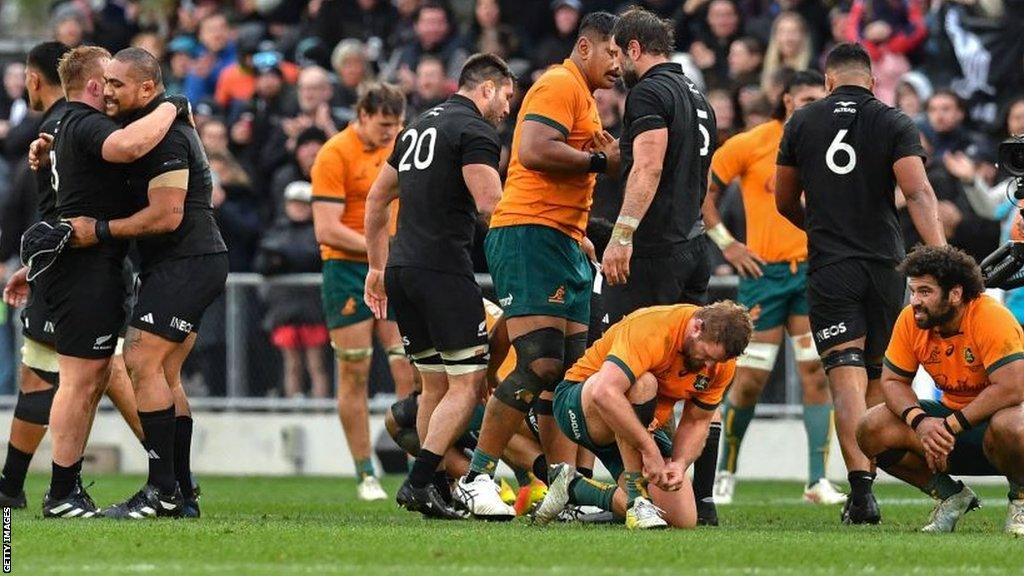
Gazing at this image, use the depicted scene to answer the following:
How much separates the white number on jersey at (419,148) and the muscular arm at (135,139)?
1.33m

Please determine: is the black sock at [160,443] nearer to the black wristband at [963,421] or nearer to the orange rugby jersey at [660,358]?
the orange rugby jersey at [660,358]

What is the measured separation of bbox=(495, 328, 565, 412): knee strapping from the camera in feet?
35.1

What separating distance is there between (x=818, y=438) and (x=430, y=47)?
832 cm

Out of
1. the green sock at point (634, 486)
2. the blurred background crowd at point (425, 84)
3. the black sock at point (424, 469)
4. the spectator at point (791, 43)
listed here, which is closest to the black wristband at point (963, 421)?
the green sock at point (634, 486)

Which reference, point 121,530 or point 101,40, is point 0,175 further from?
point 121,530

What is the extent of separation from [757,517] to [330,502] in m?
3.16

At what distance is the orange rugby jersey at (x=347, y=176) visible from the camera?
1405 centimetres

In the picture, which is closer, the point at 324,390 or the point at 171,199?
the point at 171,199

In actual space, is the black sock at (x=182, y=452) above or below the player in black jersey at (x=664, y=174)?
below

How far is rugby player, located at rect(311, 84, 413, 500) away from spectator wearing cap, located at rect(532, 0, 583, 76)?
5.57 m

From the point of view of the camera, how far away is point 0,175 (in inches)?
795

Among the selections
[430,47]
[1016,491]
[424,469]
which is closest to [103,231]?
[424,469]

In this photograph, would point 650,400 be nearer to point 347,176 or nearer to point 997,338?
point 997,338

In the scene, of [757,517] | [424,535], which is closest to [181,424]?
[424,535]
